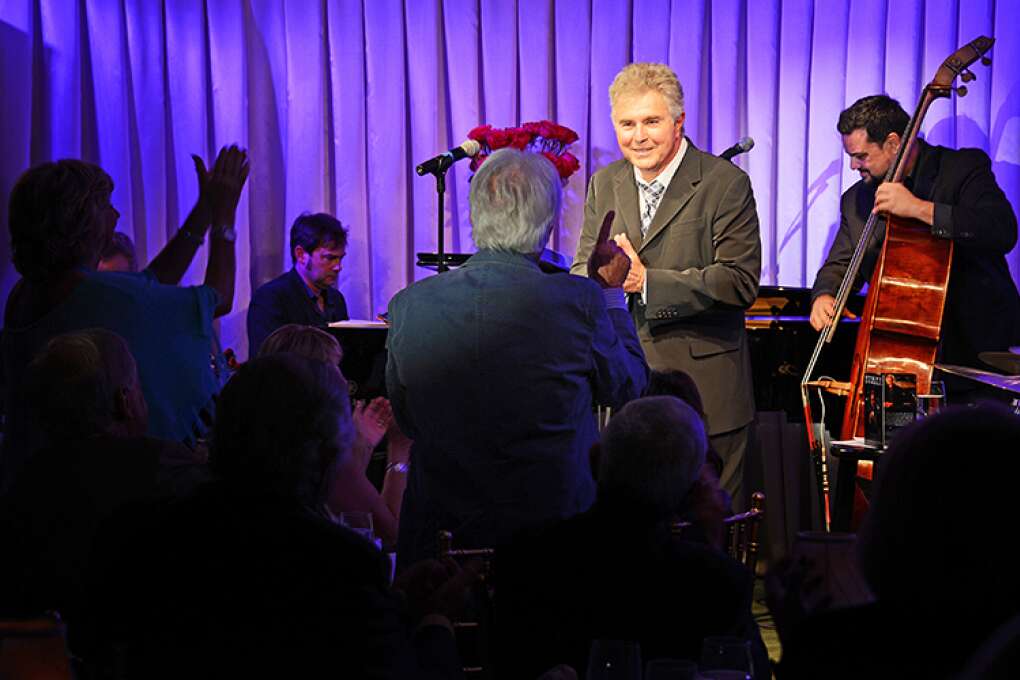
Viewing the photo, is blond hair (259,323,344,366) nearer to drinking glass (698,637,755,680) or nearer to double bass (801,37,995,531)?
drinking glass (698,637,755,680)

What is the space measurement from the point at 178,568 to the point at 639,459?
2.72 ft

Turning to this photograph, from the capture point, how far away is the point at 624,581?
2.00m

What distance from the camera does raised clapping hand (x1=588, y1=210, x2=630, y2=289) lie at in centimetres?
263

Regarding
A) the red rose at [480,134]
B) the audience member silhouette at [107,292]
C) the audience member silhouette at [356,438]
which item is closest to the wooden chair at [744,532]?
the audience member silhouette at [356,438]

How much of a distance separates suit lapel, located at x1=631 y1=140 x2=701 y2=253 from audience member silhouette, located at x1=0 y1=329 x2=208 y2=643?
6.04 feet

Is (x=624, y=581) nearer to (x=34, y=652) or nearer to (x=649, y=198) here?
(x=34, y=652)

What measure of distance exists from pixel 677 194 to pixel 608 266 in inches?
40.6

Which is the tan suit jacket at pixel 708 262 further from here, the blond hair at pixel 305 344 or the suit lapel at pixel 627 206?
the blond hair at pixel 305 344

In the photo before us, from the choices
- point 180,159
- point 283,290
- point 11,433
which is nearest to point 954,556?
point 11,433

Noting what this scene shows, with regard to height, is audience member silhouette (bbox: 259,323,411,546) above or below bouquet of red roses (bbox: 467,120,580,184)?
below

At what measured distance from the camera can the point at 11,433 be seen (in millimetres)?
2564

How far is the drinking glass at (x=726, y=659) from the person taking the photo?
1731mm

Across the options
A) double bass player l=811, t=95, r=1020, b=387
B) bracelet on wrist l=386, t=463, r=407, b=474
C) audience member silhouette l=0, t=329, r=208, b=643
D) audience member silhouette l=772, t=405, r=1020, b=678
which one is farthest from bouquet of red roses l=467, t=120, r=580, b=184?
audience member silhouette l=772, t=405, r=1020, b=678

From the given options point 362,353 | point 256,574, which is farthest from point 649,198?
point 256,574
